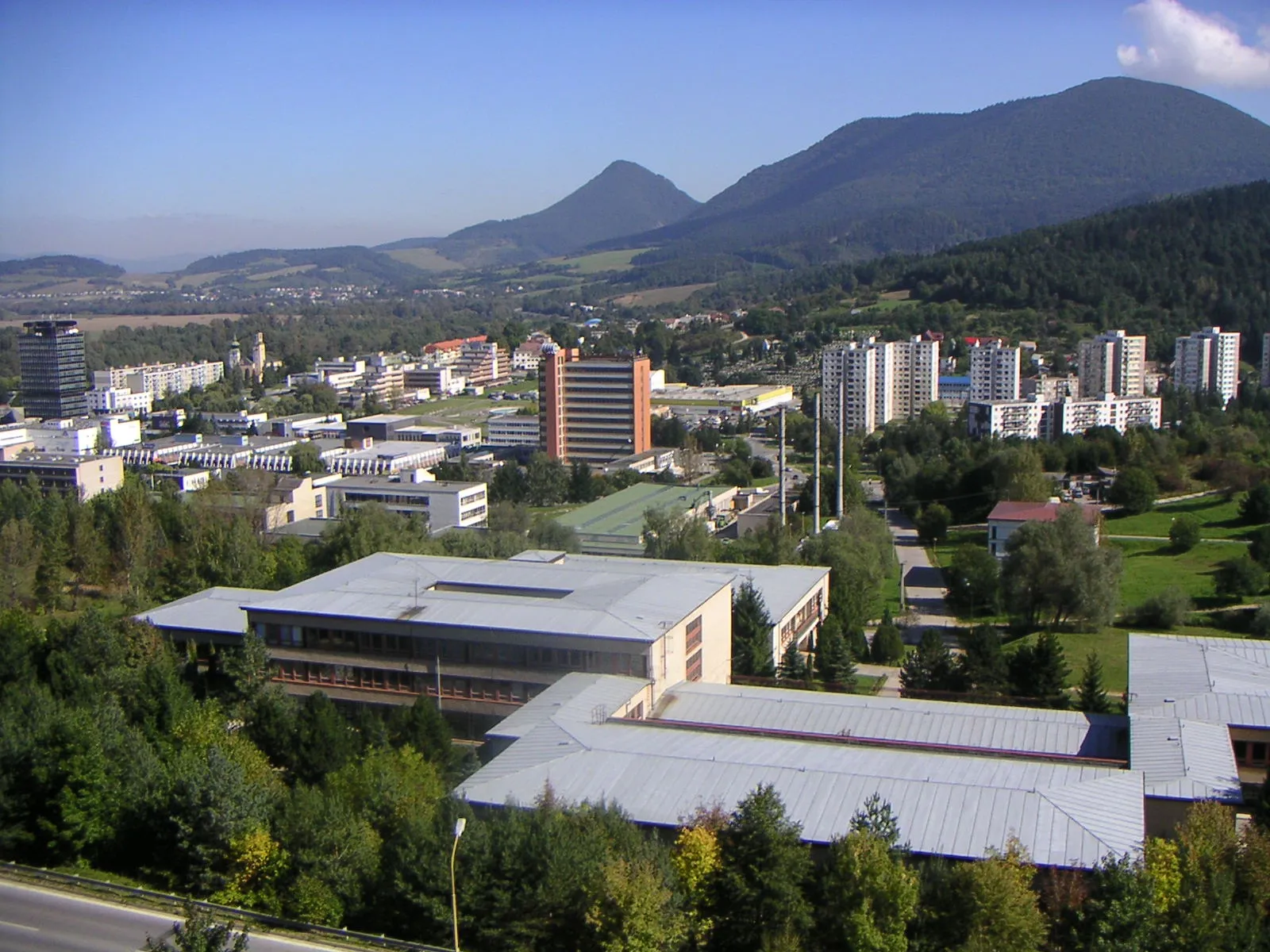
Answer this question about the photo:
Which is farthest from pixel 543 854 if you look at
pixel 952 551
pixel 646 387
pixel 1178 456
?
pixel 646 387

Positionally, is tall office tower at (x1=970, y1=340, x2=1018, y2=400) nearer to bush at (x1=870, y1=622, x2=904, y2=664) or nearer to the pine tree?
bush at (x1=870, y1=622, x2=904, y2=664)

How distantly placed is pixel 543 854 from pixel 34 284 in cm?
4881

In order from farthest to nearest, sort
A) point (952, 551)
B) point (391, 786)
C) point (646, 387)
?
1. point (646, 387)
2. point (952, 551)
3. point (391, 786)

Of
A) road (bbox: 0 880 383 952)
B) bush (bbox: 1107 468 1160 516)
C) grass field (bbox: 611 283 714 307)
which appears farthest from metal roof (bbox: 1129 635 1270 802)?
grass field (bbox: 611 283 714 307)

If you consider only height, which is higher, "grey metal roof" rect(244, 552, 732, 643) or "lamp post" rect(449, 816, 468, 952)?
"grey metal roof" rect(244, 552, 732, 643)

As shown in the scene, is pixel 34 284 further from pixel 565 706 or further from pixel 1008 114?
pixel 1008 114

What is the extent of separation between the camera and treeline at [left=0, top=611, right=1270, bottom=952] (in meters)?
4.98

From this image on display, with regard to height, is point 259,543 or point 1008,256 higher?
point 1008,256

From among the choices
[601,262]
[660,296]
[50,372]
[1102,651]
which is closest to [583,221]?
[601,262]

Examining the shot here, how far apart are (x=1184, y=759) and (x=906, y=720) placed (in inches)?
65.0

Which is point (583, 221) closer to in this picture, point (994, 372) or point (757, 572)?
point (994, 372)

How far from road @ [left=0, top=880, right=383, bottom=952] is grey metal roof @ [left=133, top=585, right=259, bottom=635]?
4.03 m

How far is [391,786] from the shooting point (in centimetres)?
613

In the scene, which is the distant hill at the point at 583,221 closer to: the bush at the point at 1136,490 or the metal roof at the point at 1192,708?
the bush at the point at 1136,490
